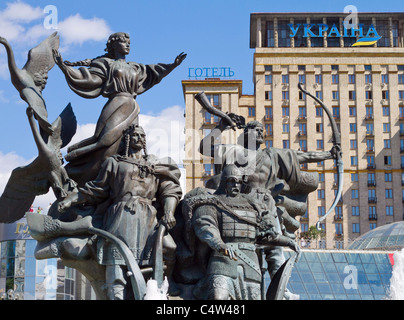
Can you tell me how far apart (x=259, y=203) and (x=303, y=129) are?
79.7 metres

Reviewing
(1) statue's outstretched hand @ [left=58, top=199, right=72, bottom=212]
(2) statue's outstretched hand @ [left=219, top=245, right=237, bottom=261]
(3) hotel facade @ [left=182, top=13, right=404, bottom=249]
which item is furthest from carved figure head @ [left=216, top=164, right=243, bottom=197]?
(3) hotel facade @ [left=182, top=13, right=404, bottom=249]

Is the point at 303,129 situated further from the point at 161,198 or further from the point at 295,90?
the point at 161,198

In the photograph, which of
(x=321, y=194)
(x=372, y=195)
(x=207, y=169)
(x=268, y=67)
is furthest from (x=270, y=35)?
(x=372, y=195)

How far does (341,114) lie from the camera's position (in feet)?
305

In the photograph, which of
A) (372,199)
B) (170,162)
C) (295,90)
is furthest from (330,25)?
(170,162)

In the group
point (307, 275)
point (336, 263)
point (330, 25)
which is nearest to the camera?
point (307, 275)

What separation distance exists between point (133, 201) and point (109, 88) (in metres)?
2.55

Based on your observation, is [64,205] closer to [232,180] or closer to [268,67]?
[232,180]

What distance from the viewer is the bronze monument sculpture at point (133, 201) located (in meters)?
12.9

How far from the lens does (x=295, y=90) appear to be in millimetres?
92188

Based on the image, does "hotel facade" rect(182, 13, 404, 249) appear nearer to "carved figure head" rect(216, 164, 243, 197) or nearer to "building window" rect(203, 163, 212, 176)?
"building window" rect(203, 163, 212, 176)

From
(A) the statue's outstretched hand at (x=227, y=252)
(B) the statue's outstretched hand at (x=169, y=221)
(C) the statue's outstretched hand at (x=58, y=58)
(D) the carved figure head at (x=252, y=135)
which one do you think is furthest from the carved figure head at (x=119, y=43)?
(A) the statue's outstretched hand at (x=227, y=252)

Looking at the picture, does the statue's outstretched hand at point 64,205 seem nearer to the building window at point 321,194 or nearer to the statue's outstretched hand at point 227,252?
the statue's outstretched hand at point 227,252
